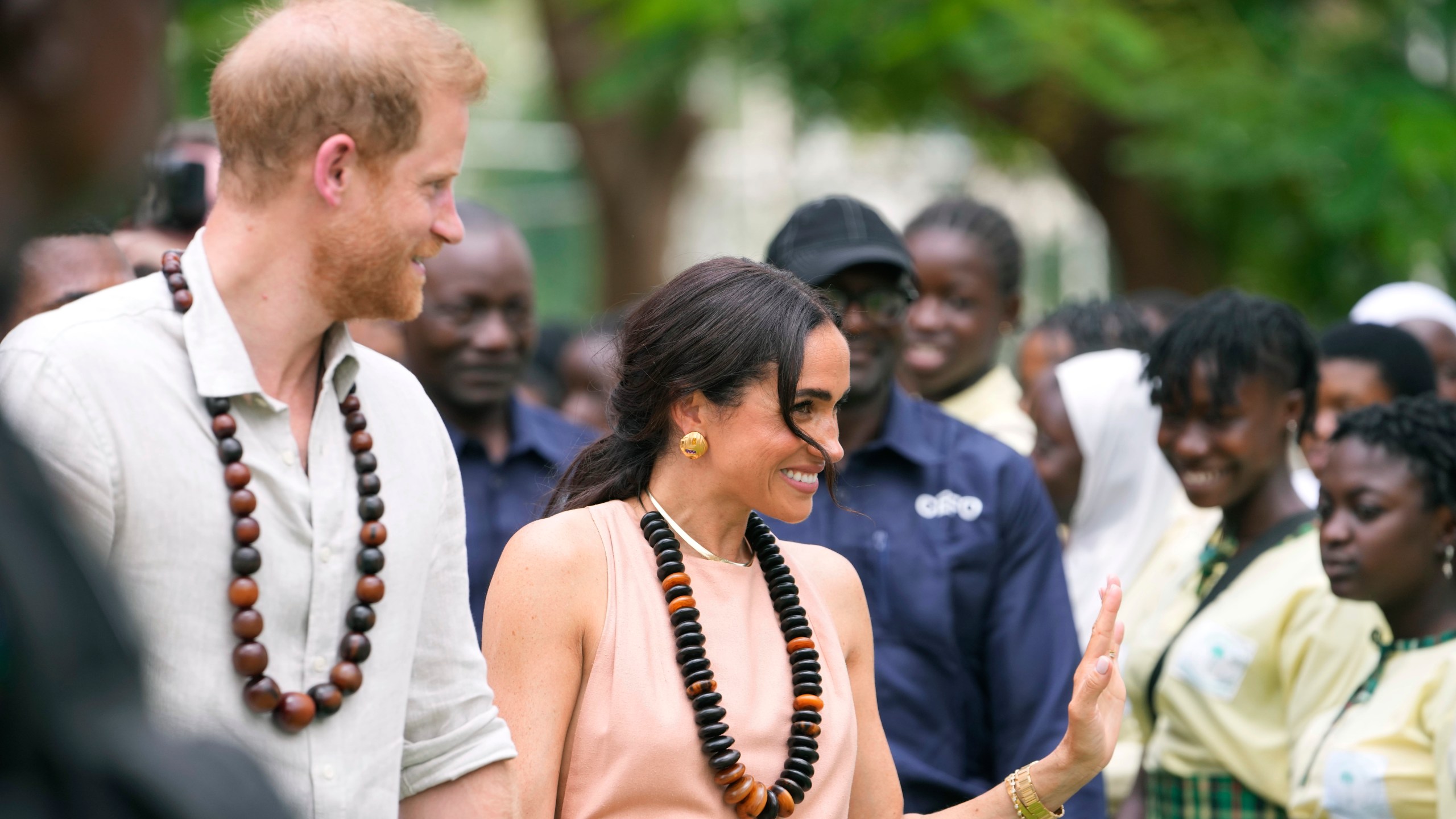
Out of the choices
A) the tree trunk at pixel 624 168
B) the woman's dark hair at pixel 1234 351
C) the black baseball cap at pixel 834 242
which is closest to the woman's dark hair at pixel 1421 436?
the woman's dark hair at pixel 1234 351

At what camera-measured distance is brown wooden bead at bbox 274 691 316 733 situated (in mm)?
2322

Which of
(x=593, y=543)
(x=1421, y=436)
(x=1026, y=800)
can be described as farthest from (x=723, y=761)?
(x=1421, y=436)

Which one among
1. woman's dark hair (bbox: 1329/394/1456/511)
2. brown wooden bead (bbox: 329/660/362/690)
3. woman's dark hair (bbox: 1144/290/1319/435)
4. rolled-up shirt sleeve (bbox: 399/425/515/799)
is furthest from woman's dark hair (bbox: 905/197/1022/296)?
brown wooden bead (bbox: 329/660/362/690)

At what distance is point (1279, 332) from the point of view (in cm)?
501

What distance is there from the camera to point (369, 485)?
2.52 m

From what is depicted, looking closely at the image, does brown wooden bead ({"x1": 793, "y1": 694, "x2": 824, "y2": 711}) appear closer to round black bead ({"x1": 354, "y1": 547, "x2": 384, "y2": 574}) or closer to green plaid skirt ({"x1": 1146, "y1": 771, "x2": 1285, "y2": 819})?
round black bead ({"x1": 354, "y1": 547, "x2": 384, "y2": 574})

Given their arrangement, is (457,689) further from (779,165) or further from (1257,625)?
(779,165)

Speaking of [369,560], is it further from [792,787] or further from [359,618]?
[792,787]

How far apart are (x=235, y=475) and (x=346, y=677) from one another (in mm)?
353

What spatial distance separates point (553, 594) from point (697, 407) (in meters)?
0.54

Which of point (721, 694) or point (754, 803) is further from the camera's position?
point (721, 694)

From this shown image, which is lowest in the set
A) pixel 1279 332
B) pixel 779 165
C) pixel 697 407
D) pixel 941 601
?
pixel 779 165

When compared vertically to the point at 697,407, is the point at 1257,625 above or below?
below

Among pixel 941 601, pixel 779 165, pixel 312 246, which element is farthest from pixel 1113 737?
pixel 779 165
